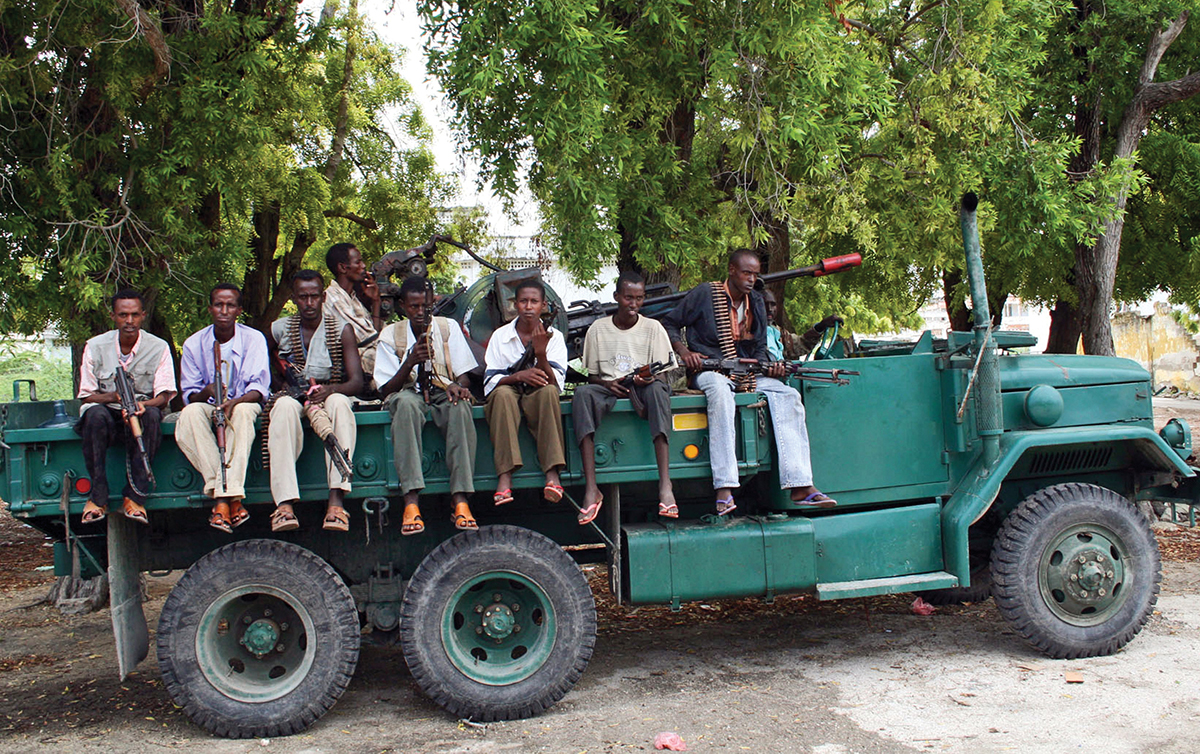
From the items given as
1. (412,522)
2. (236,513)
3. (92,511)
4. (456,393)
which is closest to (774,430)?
(456,393)

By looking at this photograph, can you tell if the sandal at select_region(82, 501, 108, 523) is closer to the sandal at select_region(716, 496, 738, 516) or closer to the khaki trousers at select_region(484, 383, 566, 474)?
the khaki trousers at select_region(484, 383, 566, 474)

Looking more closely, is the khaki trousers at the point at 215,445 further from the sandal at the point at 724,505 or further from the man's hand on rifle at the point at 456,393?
the sandal at the point at 724,505

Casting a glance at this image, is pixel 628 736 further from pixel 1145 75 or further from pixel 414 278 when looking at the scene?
pixel 1145 75

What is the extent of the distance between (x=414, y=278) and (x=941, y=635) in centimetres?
427

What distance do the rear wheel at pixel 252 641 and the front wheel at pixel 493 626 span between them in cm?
42

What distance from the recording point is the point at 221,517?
5.43 m

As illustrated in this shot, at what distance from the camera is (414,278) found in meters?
6.48

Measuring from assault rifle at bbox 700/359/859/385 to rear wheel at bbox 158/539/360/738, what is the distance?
8.30 ft

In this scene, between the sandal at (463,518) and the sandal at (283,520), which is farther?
the sandal at (463,518)

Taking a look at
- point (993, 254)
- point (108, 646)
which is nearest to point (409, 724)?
point (108, 646)

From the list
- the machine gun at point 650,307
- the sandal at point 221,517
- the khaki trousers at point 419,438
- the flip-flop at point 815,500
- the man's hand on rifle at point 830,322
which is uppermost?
the machine gun at point 650,307

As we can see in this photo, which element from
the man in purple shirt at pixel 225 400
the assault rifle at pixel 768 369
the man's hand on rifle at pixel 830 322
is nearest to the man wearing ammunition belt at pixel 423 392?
the man in purple shirt at pixel 225 400

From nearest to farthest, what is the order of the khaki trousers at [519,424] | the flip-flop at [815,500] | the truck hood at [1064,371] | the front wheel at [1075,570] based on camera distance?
the khaki trousers at [519,424] < the flip-flop at [815,500] < the front wheel at [1075,570] < the truck hood at [1064,371]

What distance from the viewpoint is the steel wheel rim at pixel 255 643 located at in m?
5.60
